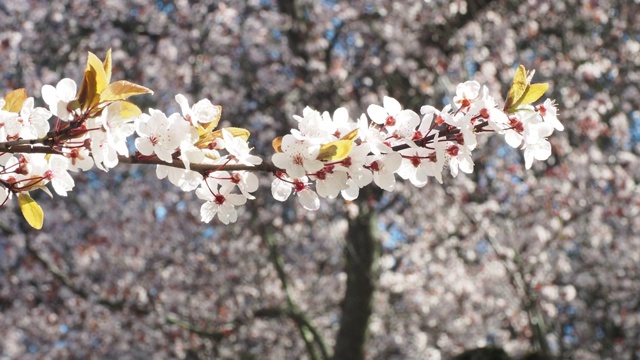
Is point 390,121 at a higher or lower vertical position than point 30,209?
higher

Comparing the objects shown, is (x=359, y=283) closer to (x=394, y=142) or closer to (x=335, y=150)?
(x=394, y=142)

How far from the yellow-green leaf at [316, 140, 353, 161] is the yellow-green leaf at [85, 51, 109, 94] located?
0.40 m

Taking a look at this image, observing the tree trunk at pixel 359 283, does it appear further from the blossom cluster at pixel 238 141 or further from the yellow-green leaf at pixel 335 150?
the yellow-green leaf at pixel 335 150

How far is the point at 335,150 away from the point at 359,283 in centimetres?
558

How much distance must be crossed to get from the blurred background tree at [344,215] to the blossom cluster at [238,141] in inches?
164

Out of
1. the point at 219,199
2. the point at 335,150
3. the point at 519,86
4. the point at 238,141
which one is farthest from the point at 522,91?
the point at 219,199

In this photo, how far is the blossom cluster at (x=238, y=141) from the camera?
1.44m

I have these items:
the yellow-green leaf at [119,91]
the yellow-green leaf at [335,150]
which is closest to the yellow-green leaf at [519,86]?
the yellow-green leaf at [335,150]

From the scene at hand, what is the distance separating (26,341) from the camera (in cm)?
1006

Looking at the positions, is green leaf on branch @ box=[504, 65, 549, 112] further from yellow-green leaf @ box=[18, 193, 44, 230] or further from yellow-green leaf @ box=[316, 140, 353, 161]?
yellow-green leaf @ box=[18, 193, 44, 230]

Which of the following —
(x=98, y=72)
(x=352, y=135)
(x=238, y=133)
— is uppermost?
(x=98, y=72)

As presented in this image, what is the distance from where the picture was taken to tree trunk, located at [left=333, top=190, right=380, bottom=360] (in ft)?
22.1

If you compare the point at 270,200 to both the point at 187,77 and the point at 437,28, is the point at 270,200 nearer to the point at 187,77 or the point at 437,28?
the point at 187,77

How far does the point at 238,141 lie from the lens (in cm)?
156
